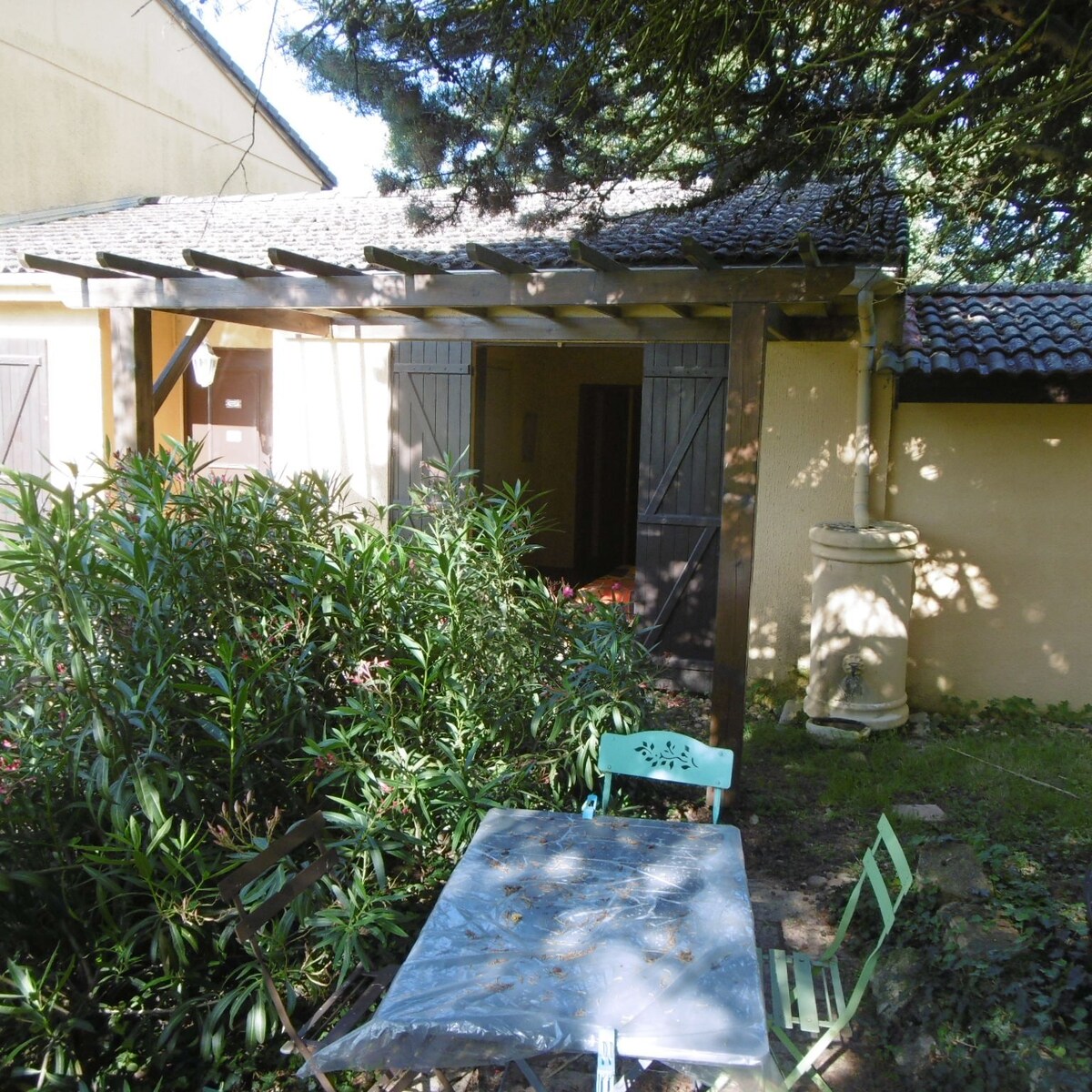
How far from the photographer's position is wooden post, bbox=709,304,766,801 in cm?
507

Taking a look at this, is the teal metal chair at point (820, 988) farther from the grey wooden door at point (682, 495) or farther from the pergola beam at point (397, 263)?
the grey wooden door at point (682, 495)

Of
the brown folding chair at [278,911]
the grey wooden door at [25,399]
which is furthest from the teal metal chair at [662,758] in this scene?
the grey wooden door at [25,399]

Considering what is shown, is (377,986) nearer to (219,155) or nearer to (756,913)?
(756,913)

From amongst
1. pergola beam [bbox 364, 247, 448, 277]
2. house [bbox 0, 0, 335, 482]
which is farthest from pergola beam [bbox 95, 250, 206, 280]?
house [bbox 0, 0, 335, 482]

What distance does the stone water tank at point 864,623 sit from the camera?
660 centimetres

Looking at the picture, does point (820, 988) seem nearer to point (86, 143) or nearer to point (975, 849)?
point (975, 849)

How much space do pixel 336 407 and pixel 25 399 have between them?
9.32ft

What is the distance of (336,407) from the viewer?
8469 millimetres

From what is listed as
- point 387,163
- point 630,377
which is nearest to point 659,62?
point 387,163

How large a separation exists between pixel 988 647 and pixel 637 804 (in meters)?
3.57

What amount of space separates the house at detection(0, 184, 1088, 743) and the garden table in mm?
2289

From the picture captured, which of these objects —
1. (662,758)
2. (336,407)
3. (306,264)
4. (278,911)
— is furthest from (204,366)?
(278,911)

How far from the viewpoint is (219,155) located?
13.7 m

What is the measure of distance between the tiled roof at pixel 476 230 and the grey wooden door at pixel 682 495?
943 mm
